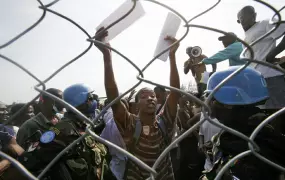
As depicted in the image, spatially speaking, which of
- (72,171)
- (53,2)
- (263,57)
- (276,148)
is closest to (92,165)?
(72,171)

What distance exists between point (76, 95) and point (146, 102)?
74cm

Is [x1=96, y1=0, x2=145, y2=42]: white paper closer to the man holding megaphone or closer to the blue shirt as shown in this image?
the blue shirt

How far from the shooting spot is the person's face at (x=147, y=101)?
266cm

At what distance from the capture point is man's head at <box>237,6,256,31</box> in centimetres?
292

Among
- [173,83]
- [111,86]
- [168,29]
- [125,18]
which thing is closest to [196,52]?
[173,83]

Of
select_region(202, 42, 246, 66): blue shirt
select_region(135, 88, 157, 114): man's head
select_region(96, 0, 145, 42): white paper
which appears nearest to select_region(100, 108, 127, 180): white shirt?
select_region(135, 88, 157, 114): man's head

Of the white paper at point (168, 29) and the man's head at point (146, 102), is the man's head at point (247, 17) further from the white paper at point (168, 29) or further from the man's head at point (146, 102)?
the white paper at point (168, 29)

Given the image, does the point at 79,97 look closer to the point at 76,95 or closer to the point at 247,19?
the point at 76,95

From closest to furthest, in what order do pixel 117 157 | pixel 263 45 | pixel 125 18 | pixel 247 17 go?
1. pixel 125 18
2. pixel 117 157
3. pixel 263 45
4. pixel 247 17

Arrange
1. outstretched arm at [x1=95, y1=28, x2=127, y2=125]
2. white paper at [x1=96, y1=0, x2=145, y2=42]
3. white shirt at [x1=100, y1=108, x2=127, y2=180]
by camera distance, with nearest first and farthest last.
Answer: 1. white paper at [x1=96, y1=0, x2=145, y2=42]
2. outstretched arm at [x1=95, y1=28, x2=127, y2=125]
3. white shirt at [x1=100, y1=108, x2=127, y2=180]

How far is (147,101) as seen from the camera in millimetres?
2717

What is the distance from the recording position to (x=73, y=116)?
7.91ft

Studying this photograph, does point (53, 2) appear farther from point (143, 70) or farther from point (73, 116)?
point (73, 116)

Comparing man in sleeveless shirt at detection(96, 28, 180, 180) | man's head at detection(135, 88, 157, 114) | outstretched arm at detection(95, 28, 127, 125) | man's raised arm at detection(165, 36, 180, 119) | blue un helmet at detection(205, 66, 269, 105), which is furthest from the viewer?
man's head at detection(135, 88, 157, 114)
